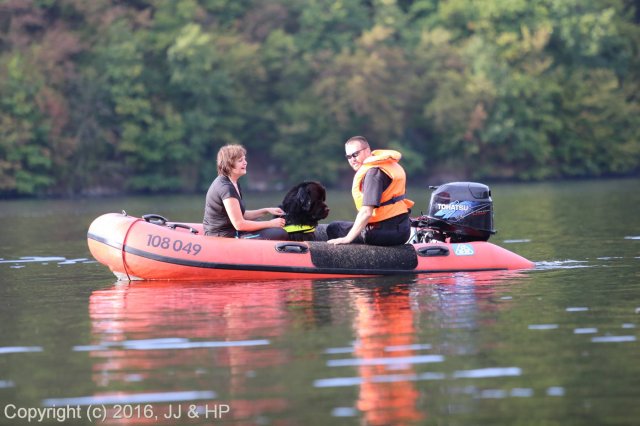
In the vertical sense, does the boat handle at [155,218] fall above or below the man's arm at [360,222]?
above

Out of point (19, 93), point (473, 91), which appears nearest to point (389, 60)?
point (473, 91)

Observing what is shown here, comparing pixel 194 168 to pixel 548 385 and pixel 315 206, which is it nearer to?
pixel 315 206

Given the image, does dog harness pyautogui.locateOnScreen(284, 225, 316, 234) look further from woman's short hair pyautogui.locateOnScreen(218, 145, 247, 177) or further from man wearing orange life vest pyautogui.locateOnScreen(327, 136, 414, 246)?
woman's short hair pyautogui.locateOnScreen(218, 145, 247, 177)

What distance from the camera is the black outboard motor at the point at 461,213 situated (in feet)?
46.0

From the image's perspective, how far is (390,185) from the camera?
13141 mm

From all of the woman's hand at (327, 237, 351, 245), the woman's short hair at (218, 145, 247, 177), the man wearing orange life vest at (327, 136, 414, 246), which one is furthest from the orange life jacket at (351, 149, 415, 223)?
the woman's short hair at (218, 145, 247, 177)

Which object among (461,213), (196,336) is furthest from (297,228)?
(196,336)

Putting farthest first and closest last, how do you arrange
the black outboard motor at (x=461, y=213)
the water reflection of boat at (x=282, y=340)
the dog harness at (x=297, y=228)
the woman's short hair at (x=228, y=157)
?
the black outboard motor at (x=461, y=213)
the dog harness at (x=297, y=228)
the woman's short hair at (x=228, y=157)
the water reflection of boat at (x=282, y=340)

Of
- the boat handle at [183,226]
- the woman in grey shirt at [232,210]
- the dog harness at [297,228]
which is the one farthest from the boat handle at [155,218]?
the dog harness at [297,228]

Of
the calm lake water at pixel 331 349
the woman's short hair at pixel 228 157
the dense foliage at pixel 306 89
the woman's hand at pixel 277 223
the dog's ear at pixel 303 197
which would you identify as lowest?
the calm lake water at pixel 331 349

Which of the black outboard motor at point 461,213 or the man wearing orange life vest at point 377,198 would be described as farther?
the black outboard motor at point 461,213

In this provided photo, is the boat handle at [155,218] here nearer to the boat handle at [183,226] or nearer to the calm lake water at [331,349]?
the boat handle at [183,226]

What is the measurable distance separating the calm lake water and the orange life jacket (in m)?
0.63

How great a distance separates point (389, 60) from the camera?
2164 inches
